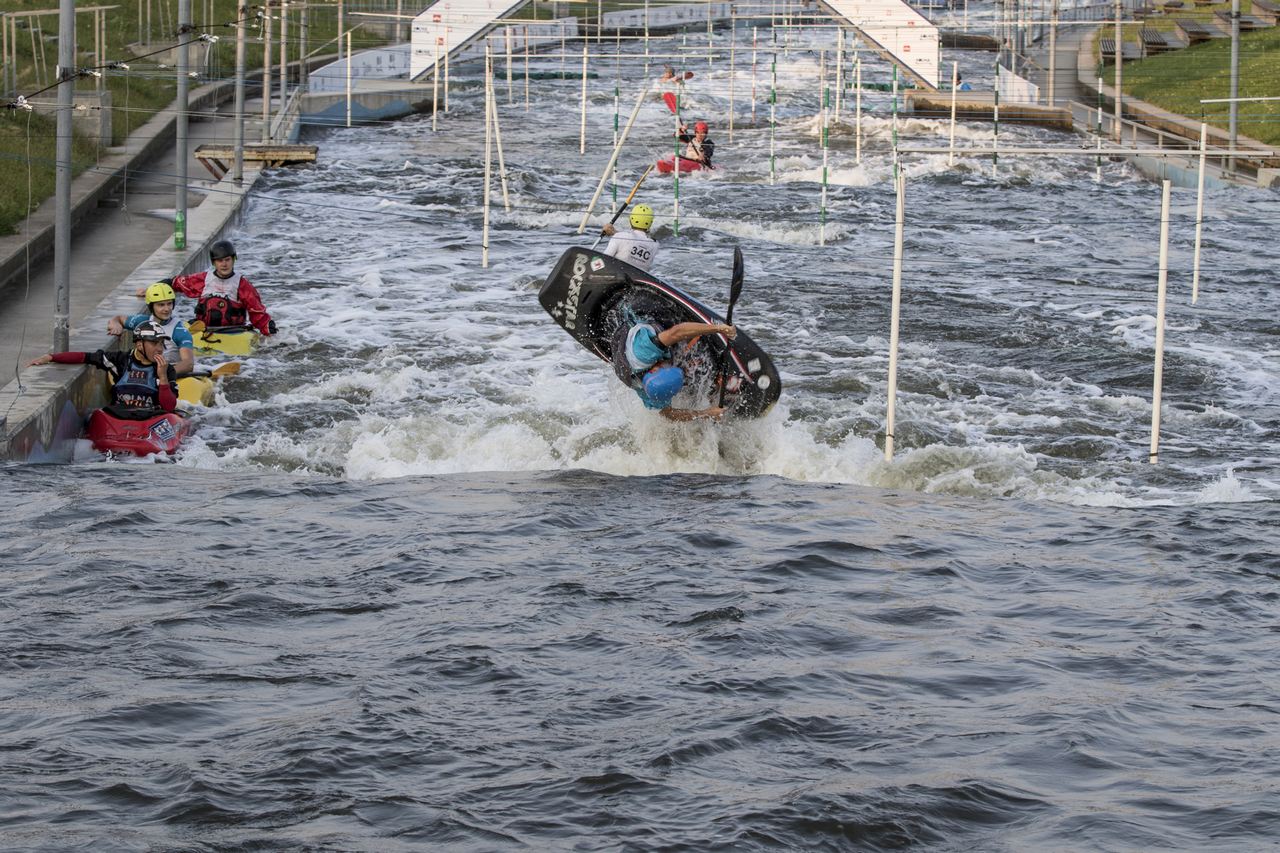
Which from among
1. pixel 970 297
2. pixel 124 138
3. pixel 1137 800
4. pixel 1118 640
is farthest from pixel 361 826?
pixel 124 138

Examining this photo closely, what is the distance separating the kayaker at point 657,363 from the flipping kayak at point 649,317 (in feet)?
0.83

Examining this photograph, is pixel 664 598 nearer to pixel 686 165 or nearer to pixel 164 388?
pixel 164 388

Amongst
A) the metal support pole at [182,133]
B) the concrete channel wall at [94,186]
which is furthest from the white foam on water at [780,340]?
the concrete channel wall at [94,186]

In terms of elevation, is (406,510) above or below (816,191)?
below

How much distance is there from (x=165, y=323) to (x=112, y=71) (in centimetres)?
1287

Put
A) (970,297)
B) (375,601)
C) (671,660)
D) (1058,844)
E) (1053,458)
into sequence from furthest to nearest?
1. (970,297)
2. (1053,458)
3. (375,601)
4. (671,660)
5. (1058,844)

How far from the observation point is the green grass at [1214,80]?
3947cm

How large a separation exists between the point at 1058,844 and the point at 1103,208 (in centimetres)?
2535

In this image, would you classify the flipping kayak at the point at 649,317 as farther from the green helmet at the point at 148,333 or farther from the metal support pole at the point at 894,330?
the green helmet at the point at 148,333

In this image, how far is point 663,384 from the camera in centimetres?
1337

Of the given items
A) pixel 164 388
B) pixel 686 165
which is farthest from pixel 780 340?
pixel 686 165

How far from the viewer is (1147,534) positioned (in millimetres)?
11945

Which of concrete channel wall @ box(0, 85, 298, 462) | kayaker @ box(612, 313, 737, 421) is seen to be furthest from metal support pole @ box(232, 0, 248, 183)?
kayaker @ box(612, 313, 737, 421)

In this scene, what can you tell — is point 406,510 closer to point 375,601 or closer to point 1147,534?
point 375,601
